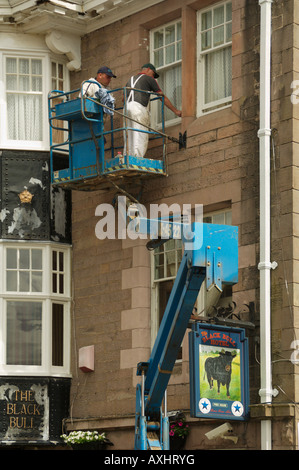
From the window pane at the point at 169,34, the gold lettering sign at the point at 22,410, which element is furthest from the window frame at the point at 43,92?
the gold lettering sign at the point at 22,410

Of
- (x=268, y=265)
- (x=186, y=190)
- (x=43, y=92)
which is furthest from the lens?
(x=43, y=92)

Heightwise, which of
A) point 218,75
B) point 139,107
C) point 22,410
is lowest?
point 22,410

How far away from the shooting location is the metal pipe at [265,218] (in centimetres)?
1839

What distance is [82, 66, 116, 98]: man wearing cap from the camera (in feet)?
68.8

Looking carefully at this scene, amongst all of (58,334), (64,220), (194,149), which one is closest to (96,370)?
(58,334)

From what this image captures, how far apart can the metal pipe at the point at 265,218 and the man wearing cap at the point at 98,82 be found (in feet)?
10.3

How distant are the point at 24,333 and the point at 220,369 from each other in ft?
16.9

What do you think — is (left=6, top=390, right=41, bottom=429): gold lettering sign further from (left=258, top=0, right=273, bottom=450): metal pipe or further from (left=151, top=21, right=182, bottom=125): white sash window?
(left=151, top=21, right=182, bottom=125): white sash window

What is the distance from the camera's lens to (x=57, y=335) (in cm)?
2233

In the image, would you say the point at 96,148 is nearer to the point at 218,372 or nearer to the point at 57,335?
the point at 57,335

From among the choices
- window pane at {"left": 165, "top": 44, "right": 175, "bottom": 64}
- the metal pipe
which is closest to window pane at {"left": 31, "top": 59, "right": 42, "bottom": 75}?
window pane at {"left": 165, "top": 44, "right": 175, "bottom": 64}

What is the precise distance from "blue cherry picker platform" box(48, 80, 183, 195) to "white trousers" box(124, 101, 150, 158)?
4.2 inches

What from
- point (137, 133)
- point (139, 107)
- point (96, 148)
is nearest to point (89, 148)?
point (96, 148)

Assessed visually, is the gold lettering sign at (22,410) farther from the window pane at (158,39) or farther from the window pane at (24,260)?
the window pane at (158,39)
